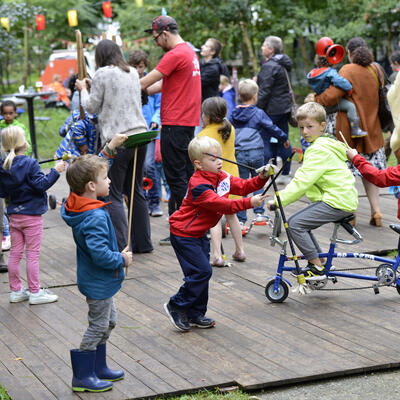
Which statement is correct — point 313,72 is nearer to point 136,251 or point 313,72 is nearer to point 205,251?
point 136,251

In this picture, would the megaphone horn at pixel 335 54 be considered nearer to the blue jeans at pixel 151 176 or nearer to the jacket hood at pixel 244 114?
the jacket hood at pixel 244 114

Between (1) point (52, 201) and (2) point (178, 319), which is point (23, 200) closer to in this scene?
(2) point (178, 319)

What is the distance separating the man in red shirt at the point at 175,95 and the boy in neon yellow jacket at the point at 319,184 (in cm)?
172

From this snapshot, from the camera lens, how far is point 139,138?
6.12 m

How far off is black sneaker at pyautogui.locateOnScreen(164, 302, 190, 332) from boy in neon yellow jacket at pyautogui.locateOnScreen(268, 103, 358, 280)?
3.75ft

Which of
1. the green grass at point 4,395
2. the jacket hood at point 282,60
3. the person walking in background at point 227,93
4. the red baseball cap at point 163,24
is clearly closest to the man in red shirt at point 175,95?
the red baseball cap at point 163,24

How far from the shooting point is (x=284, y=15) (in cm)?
2056

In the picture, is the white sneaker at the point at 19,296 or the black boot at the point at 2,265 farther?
the black boot at the point at 2,265

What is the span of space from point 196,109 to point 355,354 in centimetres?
341

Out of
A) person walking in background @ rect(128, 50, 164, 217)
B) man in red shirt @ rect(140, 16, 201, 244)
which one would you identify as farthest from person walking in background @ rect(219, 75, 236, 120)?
man in red shirt @ rect(140, 16, 201, 244)

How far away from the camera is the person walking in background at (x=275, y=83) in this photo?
32.3 feet

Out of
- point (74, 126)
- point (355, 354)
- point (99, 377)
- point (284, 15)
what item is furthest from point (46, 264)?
point (284, 15)

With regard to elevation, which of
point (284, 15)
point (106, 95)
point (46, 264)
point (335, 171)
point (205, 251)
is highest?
point (284, 15)

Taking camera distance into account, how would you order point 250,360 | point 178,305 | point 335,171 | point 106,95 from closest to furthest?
1. point 250,360
2. point 178,305
3. point 335,171
4. point 106,95
